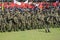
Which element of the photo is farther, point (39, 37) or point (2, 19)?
point (2, 19)

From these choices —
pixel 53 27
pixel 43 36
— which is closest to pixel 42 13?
pixel 53 27

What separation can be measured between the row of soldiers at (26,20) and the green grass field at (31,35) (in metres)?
0.38

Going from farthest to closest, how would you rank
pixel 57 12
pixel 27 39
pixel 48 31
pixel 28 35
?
pixel 57 12
pixel 48 31
pixel 28 35
pixel 27 39

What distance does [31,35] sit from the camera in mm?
12383

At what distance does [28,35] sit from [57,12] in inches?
146

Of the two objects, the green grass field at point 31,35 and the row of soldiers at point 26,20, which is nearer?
the green grass field at point 31,35

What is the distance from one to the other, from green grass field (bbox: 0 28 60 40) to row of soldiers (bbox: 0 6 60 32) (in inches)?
15.1

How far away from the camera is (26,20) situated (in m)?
13.7

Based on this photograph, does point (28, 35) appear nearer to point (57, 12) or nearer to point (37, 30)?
point (37, 30)

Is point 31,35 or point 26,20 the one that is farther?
point 26,20

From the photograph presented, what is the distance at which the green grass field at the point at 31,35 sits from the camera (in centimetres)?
1181

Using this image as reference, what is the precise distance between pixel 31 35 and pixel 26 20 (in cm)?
149

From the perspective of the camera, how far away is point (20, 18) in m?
13.5

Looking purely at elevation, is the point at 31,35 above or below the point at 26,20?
below
